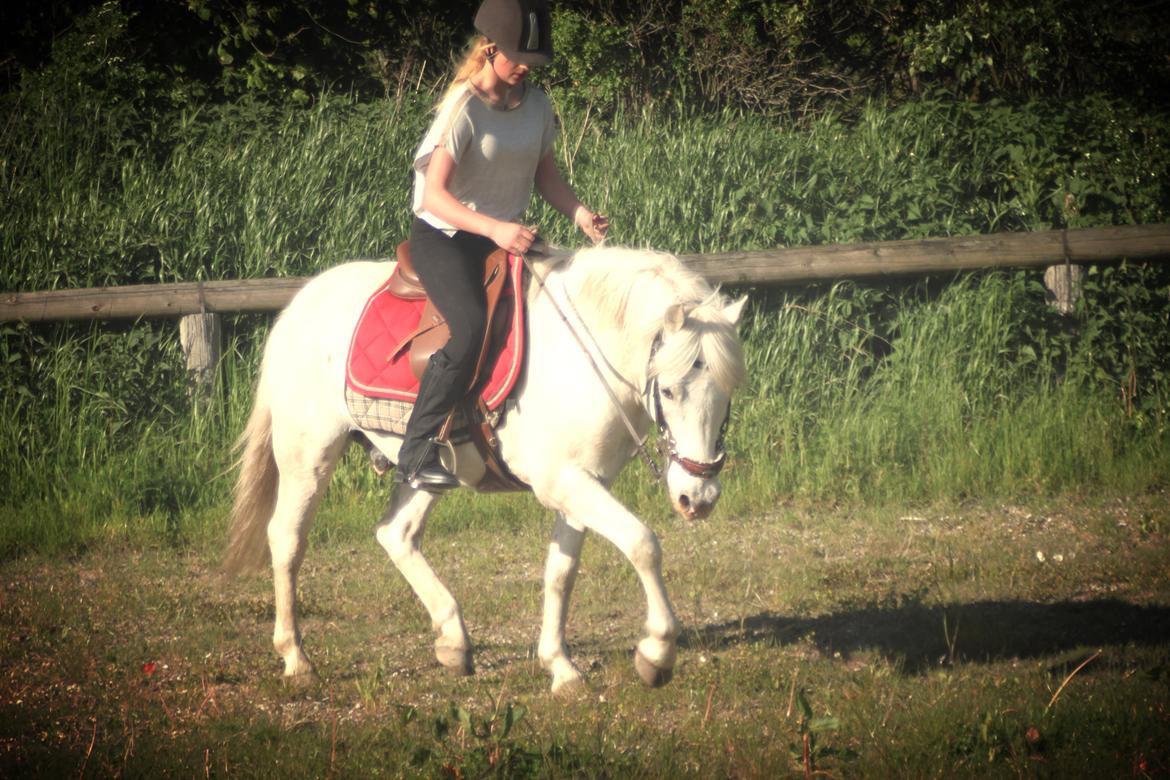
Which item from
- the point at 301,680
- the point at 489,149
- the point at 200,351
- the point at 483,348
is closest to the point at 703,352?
the point at 483,348

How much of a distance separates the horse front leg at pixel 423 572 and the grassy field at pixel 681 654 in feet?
0.43

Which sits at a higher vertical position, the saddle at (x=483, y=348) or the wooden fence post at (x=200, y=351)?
the saddle at (x=483, y=348)

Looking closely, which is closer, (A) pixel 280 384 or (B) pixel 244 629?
(A) pixel 280 384

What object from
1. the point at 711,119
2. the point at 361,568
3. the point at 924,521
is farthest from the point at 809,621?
the point at 711,119

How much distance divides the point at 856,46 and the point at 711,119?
15.8 feet

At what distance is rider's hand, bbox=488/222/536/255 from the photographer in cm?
502

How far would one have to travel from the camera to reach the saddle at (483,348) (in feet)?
17.5

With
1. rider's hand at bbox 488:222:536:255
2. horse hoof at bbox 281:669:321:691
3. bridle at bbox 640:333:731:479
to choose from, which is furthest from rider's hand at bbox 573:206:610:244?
horse hoof at bbox 281:669:321:691

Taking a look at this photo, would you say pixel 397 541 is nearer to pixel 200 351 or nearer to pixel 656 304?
pixel 656 304

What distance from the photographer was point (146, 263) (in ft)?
31.2

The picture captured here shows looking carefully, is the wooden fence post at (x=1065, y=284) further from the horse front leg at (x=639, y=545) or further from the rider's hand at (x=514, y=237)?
the rider's hand at (x=514, y=237)

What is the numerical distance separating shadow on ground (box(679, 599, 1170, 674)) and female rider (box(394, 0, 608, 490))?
6.06 ft

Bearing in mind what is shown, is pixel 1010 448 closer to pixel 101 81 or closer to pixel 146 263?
pixel 146 263

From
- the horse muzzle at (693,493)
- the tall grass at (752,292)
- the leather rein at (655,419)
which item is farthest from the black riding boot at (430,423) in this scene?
the tall grass at (752,292)
